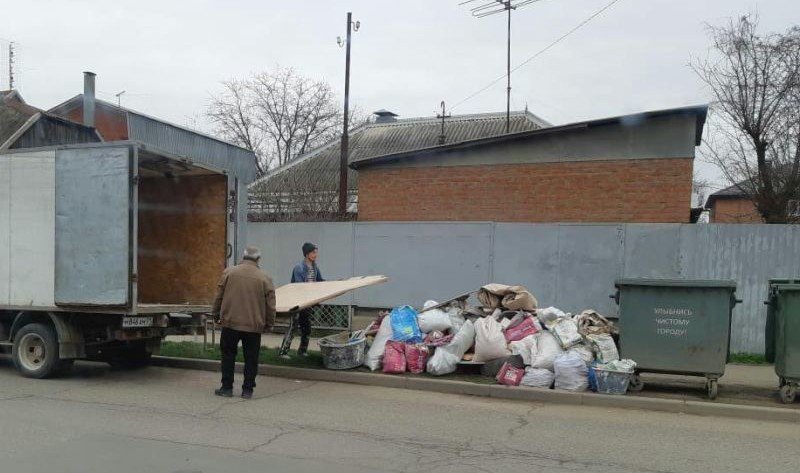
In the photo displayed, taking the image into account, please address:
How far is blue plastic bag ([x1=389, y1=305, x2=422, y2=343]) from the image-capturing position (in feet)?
31.0

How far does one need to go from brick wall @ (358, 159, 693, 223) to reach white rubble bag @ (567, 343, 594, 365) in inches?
204

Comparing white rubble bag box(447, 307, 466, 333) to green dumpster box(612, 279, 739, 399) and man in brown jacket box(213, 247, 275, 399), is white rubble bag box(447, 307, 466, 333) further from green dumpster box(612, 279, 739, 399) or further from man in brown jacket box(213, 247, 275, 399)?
man in brown jacket box(213, 247, 275, 399)

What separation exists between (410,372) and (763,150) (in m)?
12.5

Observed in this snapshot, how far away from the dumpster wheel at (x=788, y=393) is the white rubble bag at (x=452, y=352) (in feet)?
12.2

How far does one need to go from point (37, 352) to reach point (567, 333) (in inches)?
275

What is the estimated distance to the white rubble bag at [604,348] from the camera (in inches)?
330

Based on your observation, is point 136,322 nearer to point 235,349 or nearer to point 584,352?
point 235,349

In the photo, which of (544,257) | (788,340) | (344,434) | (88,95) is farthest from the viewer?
(88,95)

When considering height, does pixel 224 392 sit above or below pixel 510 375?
below

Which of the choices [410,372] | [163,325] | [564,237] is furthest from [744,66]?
[163,325]

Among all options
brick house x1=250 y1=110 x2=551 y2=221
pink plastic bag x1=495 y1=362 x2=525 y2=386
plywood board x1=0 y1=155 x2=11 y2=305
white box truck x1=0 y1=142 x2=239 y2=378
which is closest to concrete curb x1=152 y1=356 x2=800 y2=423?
pink plastic bag x1=495 y1=362 x2=525 y2=386

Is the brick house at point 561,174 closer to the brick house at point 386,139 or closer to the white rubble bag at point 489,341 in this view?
the white rubble bag at point 489,341

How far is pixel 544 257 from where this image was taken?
12.5 m

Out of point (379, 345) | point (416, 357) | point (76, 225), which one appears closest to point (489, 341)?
point (416, 357)
